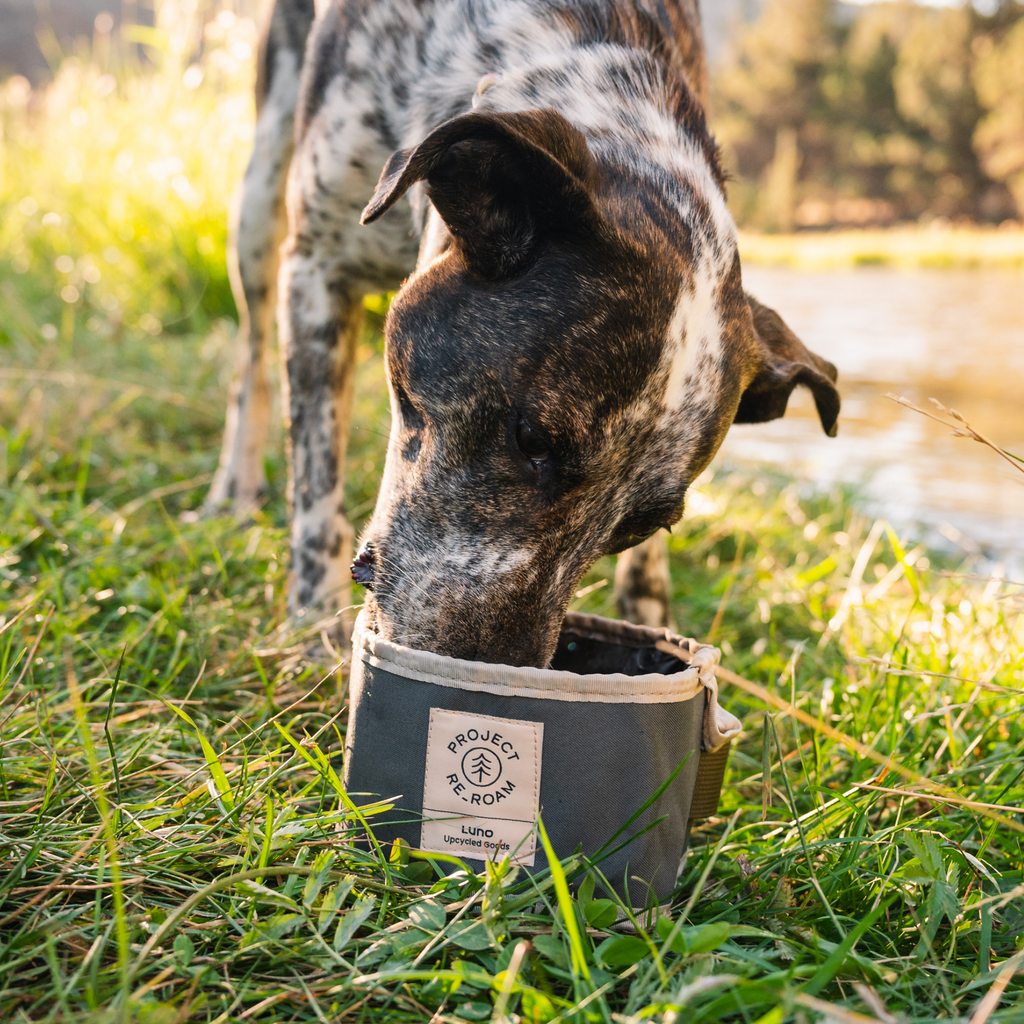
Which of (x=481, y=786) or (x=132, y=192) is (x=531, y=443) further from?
(x=132, y=192)

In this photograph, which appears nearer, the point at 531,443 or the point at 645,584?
the point at 531,443

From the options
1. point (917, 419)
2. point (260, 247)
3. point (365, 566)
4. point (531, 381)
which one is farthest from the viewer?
point (917, 419)

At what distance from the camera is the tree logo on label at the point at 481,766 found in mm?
1222

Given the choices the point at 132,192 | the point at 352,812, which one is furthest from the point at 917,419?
the point at 352,812

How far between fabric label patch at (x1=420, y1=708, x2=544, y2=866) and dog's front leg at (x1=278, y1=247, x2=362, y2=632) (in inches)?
46.6

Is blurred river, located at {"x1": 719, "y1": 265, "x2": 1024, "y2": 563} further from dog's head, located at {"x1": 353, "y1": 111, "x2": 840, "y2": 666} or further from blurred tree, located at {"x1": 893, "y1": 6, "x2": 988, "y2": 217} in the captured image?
blurred tree, located at {"x1": 893, "y1": 6, "x2": 988, "y2": 217}

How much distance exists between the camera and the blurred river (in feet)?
13.8

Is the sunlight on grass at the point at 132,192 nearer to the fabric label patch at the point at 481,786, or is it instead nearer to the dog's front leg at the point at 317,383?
the dog's front leg at the point at 317,383

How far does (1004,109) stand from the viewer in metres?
31.9

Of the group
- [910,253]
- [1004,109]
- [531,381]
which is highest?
[1004,109]

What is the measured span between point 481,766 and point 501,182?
3.09 ft

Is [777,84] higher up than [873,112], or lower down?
higher up

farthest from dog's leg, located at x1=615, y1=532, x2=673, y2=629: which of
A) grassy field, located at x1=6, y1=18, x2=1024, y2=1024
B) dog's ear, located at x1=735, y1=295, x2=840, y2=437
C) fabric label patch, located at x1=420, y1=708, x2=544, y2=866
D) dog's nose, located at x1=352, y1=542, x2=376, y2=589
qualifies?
fabric label patch, located at x1=420, y1=708, x2=544, y2=866

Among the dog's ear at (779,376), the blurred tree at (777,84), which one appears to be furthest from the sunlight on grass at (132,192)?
the blurred tree at (777,84)
